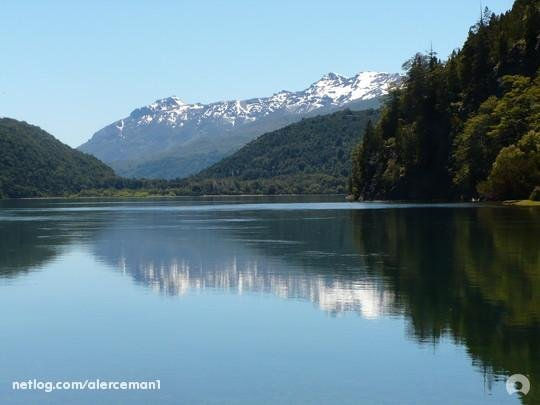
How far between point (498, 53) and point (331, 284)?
518 feet

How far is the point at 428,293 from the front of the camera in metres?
41.8

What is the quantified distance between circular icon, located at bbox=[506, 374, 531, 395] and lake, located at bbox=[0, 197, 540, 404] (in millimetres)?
202

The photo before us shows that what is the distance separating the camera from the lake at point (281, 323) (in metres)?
24.3

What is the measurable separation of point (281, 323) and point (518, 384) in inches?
513

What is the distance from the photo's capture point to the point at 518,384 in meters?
23.6

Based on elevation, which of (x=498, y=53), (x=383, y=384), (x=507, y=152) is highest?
(x=498, y=53)

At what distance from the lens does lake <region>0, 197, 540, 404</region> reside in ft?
79.7

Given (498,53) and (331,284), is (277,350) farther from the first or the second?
(498,53)

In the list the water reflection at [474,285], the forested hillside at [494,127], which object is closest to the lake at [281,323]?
the water reflection at [474,285]

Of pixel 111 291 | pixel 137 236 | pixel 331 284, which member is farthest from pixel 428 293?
pixel 137 236

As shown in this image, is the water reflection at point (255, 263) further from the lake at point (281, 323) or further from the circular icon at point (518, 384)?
the circular icon at point (518, 384)

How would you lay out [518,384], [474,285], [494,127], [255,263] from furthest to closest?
1. [494,127]
2. [255,263]
3. [474,285]
4. [518,384]

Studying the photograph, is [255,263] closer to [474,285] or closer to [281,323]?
[474,285]

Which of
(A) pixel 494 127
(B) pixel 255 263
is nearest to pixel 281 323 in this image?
(B) pixel 255 263
